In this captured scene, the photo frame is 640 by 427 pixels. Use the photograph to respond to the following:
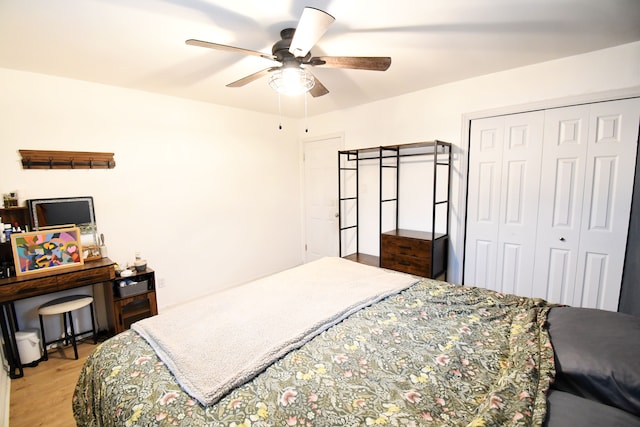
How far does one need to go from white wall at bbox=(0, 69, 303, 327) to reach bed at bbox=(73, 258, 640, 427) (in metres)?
1.83

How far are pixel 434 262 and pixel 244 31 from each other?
257 centimetres

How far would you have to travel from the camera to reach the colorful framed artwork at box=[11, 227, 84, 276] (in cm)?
219

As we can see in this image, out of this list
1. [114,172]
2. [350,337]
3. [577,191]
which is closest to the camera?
[350,337]

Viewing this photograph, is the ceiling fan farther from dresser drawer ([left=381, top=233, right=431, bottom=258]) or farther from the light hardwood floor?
the light hardwood floor

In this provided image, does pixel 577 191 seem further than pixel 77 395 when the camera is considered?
Yes

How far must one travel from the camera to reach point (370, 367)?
116 cm

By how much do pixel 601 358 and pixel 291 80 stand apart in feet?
6.68

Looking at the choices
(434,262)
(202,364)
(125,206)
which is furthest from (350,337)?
(125,206)

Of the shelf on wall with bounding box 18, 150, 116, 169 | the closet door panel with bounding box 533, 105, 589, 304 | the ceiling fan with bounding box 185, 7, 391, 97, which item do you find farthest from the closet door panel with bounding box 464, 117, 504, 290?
the shelf on wall with bounding box 18, 150, 116, 169

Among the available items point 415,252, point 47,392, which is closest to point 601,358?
point 415,252

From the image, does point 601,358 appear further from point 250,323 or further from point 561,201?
point 561,201

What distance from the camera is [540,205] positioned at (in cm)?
257

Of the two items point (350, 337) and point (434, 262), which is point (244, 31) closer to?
point (350, 337)

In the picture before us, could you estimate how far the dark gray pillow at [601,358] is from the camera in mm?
956
